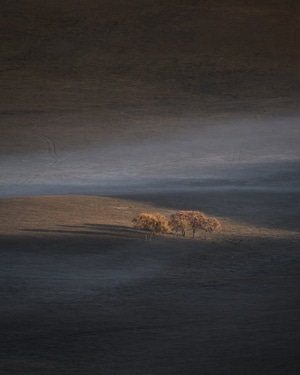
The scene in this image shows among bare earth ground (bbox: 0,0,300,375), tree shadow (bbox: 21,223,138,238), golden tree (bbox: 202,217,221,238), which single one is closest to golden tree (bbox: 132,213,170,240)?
tree shadow (bbox: 21,223,138,238)

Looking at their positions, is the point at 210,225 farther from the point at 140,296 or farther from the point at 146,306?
the point at 146,306

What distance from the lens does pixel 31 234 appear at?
14.9 meters

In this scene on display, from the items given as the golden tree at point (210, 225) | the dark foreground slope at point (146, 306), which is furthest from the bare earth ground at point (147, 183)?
the golden tree at point (210, 225)

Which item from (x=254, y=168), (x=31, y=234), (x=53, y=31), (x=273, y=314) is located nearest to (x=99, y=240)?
(x=31, y=234)

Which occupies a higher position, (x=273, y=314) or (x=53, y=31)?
(x=53, y=31)

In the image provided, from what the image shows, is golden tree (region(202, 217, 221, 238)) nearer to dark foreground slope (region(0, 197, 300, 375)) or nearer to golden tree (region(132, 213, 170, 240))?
dark foreground slope (region(0, 197, 300, 375))

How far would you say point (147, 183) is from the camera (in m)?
22.1

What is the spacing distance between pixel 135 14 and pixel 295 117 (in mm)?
9960

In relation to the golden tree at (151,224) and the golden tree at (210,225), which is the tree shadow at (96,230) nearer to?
the golden tree at (151,224)

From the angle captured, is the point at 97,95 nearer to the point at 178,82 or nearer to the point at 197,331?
the point at 178,82

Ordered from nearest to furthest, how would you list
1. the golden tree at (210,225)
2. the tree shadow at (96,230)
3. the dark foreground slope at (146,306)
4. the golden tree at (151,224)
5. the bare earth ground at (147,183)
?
the dark foreground slope at (146,306) < the bare earth ground at (147,183) < the tree shadow at (96,230) < the golden tree at (151,224) < the golden tree at (210,225)

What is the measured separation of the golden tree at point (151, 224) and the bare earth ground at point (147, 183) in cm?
25

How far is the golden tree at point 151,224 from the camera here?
15344 millimetres

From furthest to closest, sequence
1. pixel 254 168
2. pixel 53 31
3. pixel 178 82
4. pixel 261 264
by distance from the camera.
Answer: pixel 53 31 < pixel 178 82 < pixel 254 168 < pixel 261 264
